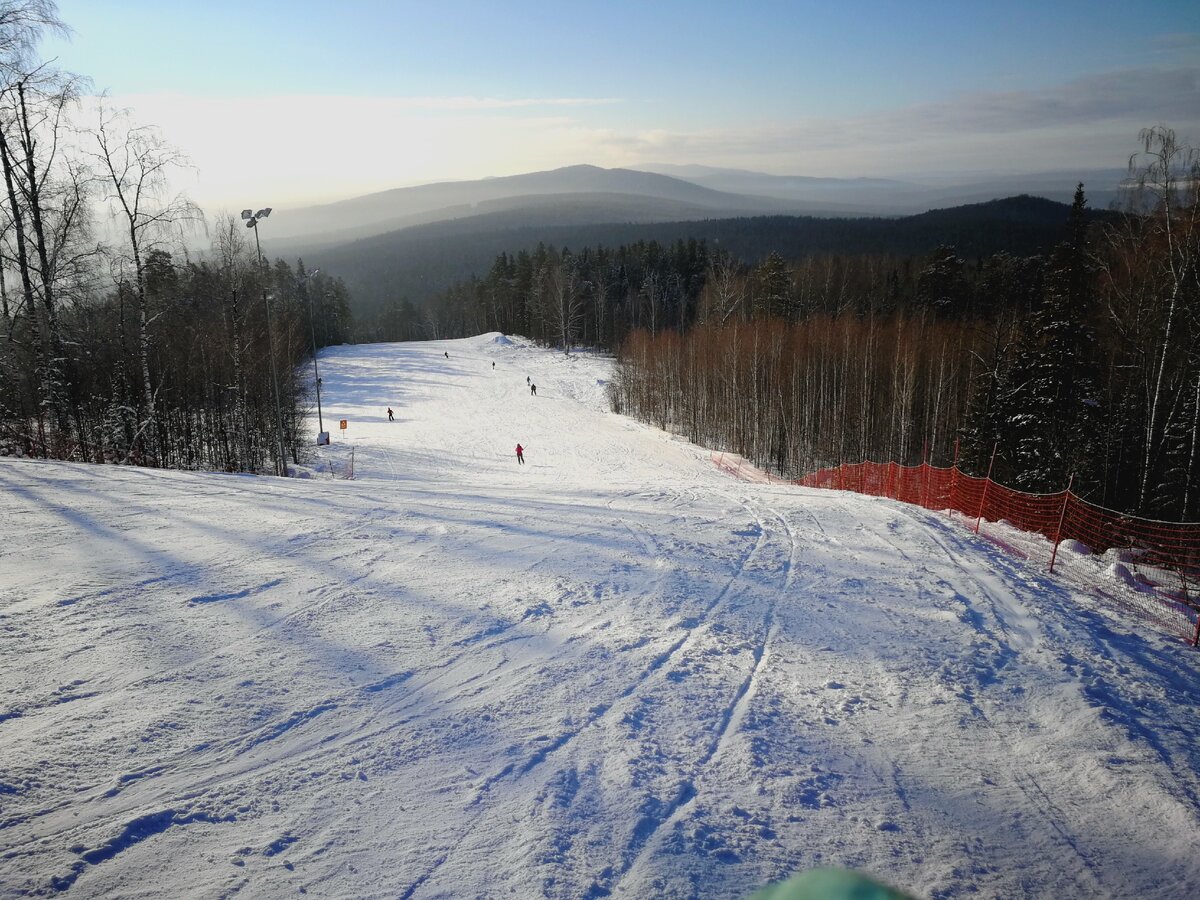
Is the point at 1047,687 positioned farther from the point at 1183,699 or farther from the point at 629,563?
the point at 629,563

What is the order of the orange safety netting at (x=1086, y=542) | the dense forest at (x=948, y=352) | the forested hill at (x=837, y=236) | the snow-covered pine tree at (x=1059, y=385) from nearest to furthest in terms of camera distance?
1. the orange safety netting at (x=1086, y=542)
2. the dense forest at (x=948, y=352)
3. the snow-covered pine tree at (x=1059, y=385)
4. the forested hill at (x=837, y=236)

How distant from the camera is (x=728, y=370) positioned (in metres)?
38.5

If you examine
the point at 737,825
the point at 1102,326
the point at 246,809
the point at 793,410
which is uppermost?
the point at 1102,326

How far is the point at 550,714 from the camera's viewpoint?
195 inches

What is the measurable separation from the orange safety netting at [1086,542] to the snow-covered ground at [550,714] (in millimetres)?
1183

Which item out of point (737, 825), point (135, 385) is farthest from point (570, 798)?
point (135, 385)

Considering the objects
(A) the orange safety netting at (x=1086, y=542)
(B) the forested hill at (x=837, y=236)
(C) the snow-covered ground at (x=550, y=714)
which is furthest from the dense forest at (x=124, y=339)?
(B) the forested hill at (x=837, y=236)

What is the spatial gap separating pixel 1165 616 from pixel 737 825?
28.1 ft

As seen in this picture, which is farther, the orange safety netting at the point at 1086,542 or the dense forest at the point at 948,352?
the dense forest at the point at 948,352

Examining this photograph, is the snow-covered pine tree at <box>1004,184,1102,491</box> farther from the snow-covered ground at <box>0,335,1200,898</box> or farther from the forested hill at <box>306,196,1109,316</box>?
the forested hill at <box>306,196,1109,316</box>

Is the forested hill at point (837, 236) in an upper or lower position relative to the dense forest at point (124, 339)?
upper

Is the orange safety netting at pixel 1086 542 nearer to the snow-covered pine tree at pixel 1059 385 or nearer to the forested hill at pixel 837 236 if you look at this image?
the snow-covered pine tree at pixel 1059 385

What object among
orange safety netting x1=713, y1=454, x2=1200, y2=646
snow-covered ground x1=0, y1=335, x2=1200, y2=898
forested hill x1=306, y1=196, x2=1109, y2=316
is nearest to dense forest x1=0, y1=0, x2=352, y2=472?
snow-covered ground x1=0, y1=335, x2=1200, y2=898

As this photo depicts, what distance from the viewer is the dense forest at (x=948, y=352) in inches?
704
